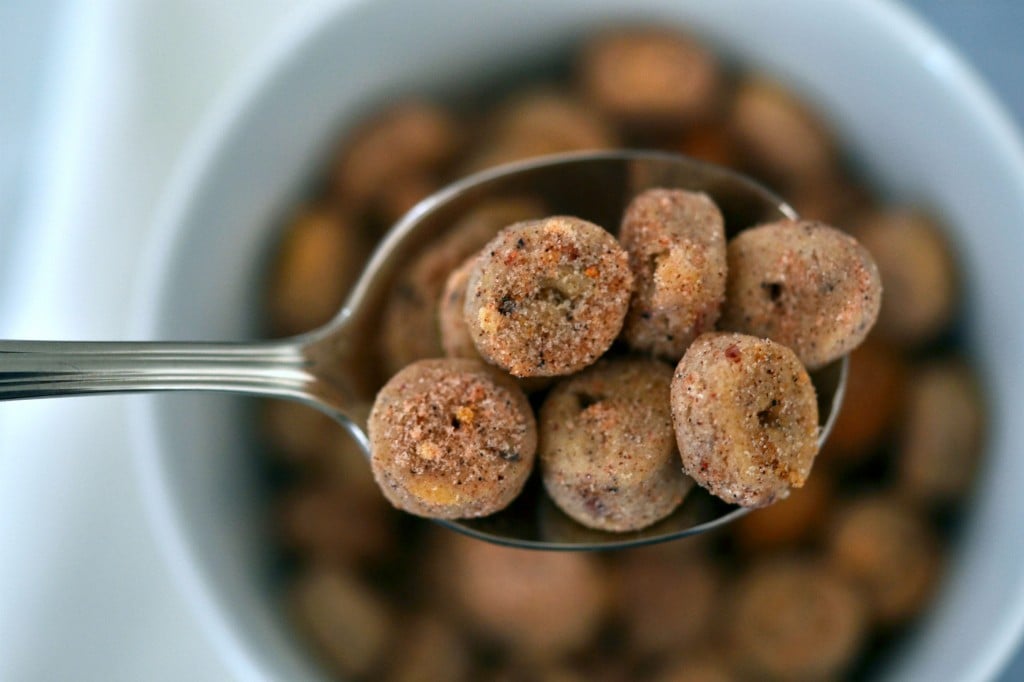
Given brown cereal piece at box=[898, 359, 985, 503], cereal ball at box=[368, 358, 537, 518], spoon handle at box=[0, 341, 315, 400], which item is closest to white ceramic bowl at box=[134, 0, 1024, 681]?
brown cereal piece at box=[898, 359, 985, 503]

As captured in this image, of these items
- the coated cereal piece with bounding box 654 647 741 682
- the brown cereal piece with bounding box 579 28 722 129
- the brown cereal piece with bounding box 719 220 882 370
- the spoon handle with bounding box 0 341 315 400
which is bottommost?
the coated cereal piece with bounding box 654 647 741 682

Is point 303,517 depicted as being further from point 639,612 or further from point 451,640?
point 639,612

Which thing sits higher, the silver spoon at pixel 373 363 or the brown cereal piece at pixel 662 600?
the silver spoon at pixel 373 363

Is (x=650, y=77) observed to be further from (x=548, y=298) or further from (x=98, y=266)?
(x=98, y=266)

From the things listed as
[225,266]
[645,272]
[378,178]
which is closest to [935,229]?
[645,272]

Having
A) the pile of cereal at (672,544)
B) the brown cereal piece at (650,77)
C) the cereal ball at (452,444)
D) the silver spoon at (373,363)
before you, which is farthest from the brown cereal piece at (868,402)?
the cereal ball at (452,444)

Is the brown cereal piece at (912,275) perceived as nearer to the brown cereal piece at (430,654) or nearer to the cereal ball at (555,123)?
the cereal ball at (555,123)

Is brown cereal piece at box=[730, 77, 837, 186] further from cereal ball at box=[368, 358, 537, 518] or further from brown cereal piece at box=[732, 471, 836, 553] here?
cereal ball at box=[368, 358, 537, 518]

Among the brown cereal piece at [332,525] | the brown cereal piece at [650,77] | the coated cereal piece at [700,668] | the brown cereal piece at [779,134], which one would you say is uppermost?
the brown cereal piece at [650,77]
